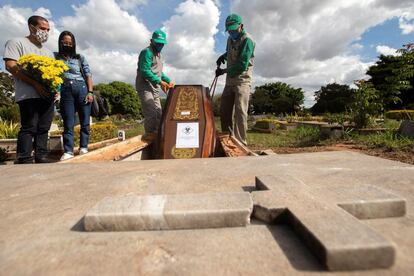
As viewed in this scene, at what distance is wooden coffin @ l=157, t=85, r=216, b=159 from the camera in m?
3.19

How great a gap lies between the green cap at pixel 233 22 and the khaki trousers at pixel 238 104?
869 millimetres

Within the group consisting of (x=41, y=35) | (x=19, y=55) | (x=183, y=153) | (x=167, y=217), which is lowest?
(x=183, y=153)

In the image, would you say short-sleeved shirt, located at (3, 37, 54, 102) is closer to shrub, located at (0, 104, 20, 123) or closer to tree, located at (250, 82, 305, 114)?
shrub, located at (0, 104, 20, 123)

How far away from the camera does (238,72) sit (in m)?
4.10

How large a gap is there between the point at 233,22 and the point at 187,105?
5.19ft

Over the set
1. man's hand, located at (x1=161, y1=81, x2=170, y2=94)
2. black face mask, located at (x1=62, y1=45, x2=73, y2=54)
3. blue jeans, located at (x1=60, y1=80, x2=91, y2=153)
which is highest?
black face mask, located at (x1=62, y1=45, x2=73, y2=54)

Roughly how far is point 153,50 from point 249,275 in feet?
12.8

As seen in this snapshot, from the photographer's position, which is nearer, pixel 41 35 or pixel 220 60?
pixel 41 35

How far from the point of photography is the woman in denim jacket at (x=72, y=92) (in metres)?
3.41

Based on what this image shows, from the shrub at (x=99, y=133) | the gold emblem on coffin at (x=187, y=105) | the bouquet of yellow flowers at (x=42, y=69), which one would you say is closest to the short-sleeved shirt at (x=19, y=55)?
the bouquet of yellow flowers at (x=42, y=69)

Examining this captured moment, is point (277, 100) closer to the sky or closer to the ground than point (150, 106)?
closer to the sky

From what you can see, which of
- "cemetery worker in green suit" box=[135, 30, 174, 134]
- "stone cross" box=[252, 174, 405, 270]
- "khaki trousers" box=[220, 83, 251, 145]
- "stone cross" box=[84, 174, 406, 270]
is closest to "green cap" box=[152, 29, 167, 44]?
"cemetery worker in green suit" box=[135, 30, 174, 134]

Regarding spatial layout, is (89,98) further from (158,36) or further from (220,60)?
(220,60)

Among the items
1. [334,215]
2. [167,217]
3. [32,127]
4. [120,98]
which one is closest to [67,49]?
[32,127]
